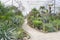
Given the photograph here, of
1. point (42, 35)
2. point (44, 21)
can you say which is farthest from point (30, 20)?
point (42, 35)

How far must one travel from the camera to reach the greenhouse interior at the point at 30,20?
30.1 feet

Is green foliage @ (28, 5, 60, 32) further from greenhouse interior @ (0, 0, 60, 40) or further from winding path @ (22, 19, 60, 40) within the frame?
winding path @ (22, 19, 60, 40)

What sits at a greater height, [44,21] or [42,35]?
[44,21]

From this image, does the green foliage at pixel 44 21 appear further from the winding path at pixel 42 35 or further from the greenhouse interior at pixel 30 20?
the winding path at pixel 42 35

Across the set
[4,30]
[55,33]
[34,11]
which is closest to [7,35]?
[4,30]

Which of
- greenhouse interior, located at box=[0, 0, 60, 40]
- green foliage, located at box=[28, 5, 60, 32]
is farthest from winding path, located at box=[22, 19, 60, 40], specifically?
green foliage, located at box=[28, 5, 60, 32]

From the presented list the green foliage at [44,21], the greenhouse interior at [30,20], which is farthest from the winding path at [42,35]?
the green foliage at [44,21]

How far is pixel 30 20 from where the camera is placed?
13797mm

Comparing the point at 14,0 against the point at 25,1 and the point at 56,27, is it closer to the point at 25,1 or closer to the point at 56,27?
the point at 25,1

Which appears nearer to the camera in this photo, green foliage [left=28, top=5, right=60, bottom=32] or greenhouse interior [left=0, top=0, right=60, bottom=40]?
greenhouse interior [left=0, top=0, right=60, bottom=40]

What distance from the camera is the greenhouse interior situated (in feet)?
30.1

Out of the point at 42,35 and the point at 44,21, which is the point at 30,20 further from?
the point at 42,35

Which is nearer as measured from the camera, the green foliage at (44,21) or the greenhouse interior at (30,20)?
the greenhouse interior at (30,20)

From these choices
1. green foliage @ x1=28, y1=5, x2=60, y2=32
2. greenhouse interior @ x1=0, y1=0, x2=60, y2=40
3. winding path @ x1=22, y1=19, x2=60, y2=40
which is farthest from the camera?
green foliage @ x1=28, y1=5, x2=60, y2=32
